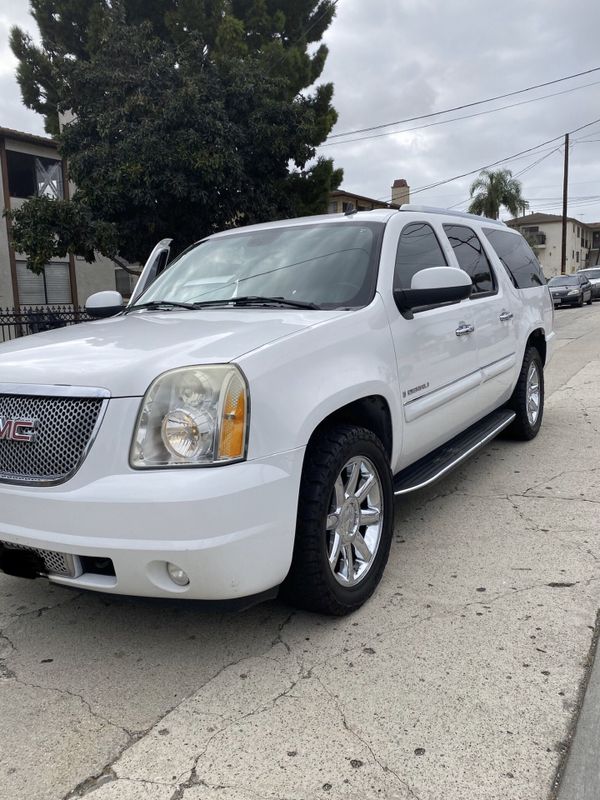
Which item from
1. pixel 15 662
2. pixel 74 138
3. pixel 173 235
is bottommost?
pixel 15 662

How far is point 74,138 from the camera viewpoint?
578 inches

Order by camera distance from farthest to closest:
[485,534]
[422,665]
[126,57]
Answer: [126,57] → [485,534] → [422,665]

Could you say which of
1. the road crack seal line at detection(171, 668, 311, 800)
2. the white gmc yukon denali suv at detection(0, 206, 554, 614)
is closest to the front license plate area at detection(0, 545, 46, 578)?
the white gmc yukon denali suv at detection(0, 206, 554, 614)

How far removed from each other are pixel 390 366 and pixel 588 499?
1.97 meters

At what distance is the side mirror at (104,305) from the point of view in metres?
4.54

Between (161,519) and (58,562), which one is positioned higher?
(161,519)

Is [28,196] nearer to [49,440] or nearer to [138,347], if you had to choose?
[138,347]

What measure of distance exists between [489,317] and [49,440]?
10.8 ft

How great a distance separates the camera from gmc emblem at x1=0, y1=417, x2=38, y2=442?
2.53 metres

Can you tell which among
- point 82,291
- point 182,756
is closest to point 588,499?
point 182,756

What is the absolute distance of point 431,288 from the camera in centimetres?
345

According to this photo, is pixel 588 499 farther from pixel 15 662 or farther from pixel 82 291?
pixel 82 291

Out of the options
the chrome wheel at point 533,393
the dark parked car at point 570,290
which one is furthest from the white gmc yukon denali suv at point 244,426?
the dark parked car at point 570,290

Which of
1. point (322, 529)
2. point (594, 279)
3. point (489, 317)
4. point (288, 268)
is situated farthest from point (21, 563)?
point (594, 279)
